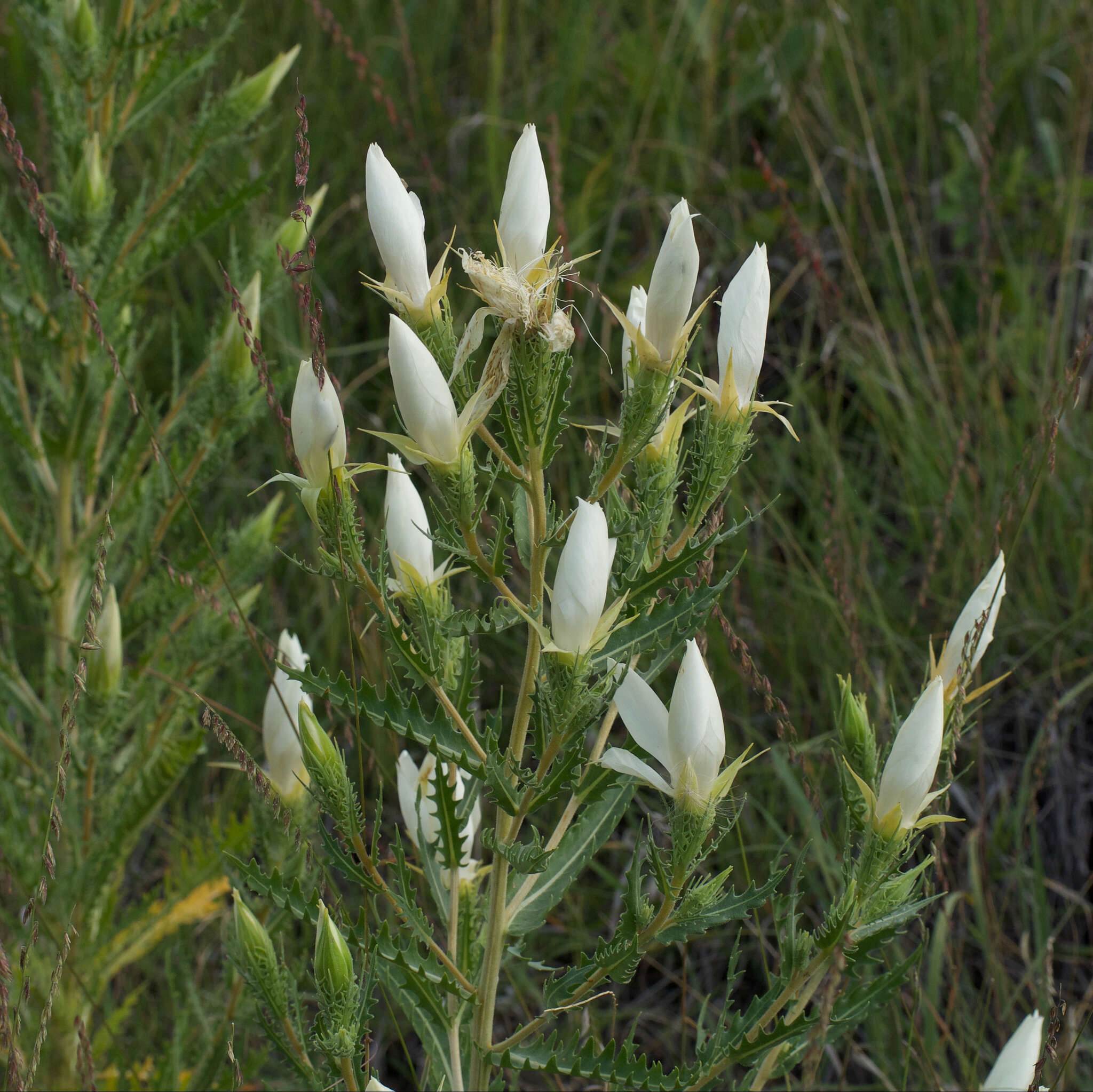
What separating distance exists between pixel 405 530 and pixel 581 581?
253 mm

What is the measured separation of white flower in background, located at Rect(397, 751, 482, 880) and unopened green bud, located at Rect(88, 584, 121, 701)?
57 cm

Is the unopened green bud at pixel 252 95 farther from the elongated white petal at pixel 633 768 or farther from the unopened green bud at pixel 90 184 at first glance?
the elongated white petal at pixel 633 768

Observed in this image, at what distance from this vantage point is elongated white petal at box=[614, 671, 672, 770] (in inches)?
42.9

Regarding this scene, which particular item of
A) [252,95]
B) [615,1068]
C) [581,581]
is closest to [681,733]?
[581,581]

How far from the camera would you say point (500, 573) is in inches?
42.2

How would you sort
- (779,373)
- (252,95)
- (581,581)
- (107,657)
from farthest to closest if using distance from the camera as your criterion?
(779,373) → (252,95) → (107,657) → (581,581)

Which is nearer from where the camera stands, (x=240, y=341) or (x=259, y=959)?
(x=259, y=959)

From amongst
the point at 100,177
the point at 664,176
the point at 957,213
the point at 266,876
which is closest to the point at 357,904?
the point at 266,876

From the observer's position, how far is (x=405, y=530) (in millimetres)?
1153

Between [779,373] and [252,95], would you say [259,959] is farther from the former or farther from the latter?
[779,373]

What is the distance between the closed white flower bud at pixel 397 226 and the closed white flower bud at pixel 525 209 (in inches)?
3.1

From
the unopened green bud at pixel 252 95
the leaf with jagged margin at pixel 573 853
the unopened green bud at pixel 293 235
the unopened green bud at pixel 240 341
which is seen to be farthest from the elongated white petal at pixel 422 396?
the unopened green bud at pixel 252 95

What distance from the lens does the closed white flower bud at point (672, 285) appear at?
101 centimetres

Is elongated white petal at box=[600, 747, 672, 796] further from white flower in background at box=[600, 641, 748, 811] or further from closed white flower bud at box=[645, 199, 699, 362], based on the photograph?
closed white flower bud at box=[645, 199, 699, 362]
